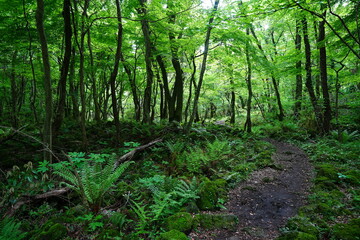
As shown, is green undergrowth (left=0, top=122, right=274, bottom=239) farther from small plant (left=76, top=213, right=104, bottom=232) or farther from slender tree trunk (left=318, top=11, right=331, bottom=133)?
slender tree trunk (left=318, top=11, right=331, bottom=133)

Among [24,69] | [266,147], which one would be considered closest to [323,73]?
[266,147]

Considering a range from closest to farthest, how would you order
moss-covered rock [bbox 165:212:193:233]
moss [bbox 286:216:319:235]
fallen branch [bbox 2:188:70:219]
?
1. moss [bbox 286:216:319:235]
2. moss-covered rock [bbox 165:212:193:233]
3. fallen branch [bbox 2:188:70:219]

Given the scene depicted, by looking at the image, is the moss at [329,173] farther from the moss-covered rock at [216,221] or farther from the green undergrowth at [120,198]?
the moss-covered rock at [216,221]

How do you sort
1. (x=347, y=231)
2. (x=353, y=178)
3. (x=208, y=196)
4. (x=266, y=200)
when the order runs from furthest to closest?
1. (x=353, y=178)
2. (x=266, y=200)
3. (x=208, y=196)
4. (x=347, y=231)

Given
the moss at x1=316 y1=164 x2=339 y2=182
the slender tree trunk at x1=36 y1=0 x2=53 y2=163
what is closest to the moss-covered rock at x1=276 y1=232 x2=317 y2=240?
the moss at x1=316 y1=164 x2=339 y2=182

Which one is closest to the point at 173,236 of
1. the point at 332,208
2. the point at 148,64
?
the point at 332,208

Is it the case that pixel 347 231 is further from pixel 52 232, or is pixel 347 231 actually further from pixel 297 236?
pixel 52 232

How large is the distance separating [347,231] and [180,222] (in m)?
2.49

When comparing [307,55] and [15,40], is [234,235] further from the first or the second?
[307,55]

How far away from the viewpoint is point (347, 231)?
2686mm

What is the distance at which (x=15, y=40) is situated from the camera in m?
6.79

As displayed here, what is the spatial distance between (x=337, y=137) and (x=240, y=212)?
8254mm

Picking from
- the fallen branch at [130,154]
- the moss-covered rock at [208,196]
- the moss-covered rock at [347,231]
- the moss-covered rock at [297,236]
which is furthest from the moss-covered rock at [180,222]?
the fallen branch at [130,154]

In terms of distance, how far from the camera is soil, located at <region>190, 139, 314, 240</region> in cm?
312
